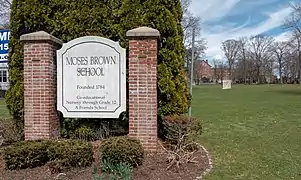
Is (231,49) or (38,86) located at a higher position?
(231,49)

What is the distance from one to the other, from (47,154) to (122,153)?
1.25 m

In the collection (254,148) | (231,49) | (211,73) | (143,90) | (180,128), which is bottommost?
(254,148)

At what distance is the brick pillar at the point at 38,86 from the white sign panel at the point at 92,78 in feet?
0.75

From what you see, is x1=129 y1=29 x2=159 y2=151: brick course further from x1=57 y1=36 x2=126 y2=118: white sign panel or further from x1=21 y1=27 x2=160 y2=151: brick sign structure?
x1=57 y1=36 x2=126 y2=118: white sign panel

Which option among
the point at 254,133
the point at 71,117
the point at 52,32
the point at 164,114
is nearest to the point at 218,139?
the point at 254,133

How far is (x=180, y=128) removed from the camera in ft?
21.2

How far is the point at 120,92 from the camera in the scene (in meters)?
6.61

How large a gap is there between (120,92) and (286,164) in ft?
10.8

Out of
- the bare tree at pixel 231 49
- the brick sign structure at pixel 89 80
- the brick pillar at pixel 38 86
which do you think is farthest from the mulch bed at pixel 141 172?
the bare tree at pixel 231 49

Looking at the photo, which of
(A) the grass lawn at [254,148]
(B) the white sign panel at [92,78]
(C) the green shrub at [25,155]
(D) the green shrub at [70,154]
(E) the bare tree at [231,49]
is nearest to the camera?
(D) the green shrub at [70,154]

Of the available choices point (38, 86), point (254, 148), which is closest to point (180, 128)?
point (254, 148)

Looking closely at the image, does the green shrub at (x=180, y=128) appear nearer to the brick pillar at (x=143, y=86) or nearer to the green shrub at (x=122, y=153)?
the brick pillar at (x=143, y=86)

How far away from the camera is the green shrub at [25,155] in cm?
540

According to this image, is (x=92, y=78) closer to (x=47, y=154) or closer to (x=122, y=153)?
(x=47, y=154)
